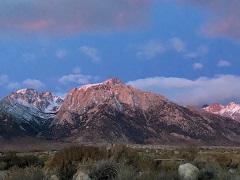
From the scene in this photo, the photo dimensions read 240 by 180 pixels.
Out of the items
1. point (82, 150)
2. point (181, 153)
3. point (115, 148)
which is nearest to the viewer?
point (82, 150)

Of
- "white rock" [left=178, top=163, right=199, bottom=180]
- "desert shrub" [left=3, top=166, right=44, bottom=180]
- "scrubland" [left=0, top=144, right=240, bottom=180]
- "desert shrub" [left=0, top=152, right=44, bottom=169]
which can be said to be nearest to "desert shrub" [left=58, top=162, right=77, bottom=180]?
"scrubland" [left=0, top=144, right=240, bottom=180]

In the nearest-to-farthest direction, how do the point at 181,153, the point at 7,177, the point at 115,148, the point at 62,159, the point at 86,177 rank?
1. the point at 7,177
2. the point at 86,177
3. the point at 62,159
4. the point at 115,148
5. the point at 181,153

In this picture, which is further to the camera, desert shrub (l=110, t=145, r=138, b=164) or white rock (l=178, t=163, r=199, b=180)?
desert shrub (l=110, t=145, r=138, b=164)

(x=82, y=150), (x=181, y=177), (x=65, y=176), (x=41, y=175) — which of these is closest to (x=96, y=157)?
(x=82, y=150)

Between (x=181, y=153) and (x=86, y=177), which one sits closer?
(x=86, y=177)

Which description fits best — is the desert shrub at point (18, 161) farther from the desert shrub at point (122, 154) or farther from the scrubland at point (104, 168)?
the scrubland at point (104, 168)

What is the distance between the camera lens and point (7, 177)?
13609 millimetres

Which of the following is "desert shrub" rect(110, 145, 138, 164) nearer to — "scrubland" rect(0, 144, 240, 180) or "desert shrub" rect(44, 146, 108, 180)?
"scrubland" rect(0, 144, 240, 180)

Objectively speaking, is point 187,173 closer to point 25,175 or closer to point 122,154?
point 122,154

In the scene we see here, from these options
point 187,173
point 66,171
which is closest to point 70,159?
point 66,171

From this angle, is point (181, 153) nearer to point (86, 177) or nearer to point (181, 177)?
point (181, 177)

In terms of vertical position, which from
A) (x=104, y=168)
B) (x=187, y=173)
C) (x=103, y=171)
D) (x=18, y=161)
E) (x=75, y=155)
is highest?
(x=75, y=155)

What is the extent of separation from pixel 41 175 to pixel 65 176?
4.04m

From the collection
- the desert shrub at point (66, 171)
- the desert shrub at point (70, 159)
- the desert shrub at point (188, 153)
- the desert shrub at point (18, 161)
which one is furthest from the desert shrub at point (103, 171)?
the desert shrub at point (18, 161)
